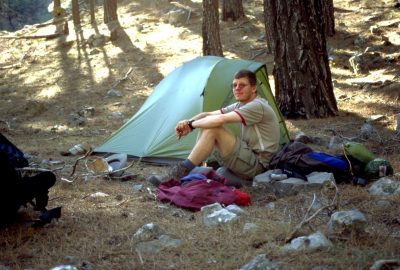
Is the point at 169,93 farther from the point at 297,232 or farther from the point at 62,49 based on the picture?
the point at 62,49

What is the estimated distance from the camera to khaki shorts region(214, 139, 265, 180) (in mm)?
5551

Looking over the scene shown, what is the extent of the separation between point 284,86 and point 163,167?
297cm

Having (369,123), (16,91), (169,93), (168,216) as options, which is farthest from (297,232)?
(16,91)

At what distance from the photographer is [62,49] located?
17.5 meters

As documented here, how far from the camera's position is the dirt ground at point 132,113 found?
12.0ft

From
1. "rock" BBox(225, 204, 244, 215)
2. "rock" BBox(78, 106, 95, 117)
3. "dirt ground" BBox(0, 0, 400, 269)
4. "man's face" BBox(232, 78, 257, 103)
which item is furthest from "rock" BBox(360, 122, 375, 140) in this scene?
"rock" BBox(78, 106, 95, 117)

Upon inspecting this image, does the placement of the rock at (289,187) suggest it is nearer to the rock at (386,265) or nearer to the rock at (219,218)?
the rock at (219,218)

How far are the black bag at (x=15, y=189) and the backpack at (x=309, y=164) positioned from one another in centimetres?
237

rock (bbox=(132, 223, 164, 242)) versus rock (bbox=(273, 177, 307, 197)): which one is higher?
rock (bbox=(132, 223, 164, 242))

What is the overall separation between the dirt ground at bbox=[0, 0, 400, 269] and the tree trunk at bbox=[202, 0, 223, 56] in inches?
73.0

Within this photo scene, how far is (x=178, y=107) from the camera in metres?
7.17

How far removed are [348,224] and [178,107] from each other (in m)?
3.93

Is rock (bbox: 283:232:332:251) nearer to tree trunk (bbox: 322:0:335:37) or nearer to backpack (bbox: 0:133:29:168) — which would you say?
backpack (bbox: 0:133:29:168)

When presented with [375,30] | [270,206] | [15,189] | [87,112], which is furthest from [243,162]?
[375,30]
